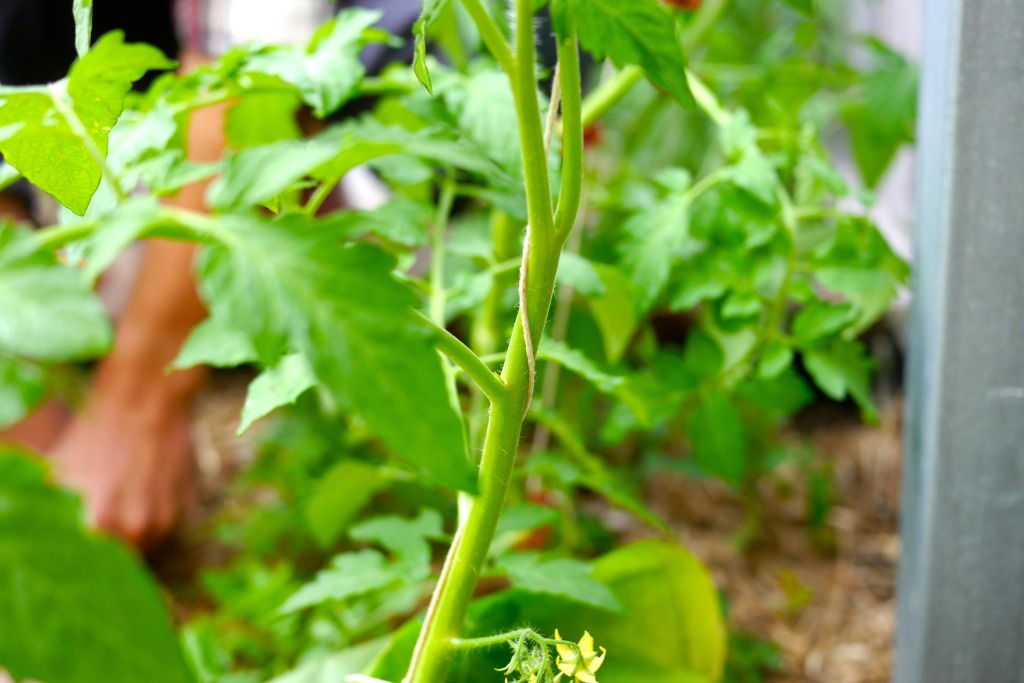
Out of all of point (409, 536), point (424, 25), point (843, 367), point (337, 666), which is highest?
point (424, 25)

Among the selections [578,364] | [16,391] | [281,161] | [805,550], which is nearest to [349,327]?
[281,161]

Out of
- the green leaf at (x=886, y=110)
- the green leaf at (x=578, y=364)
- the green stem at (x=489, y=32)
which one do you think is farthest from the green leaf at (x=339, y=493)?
the green leaf at (x=886, y=110)

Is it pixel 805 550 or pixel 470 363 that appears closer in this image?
pixel 470 363

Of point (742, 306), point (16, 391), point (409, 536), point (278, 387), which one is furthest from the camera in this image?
point (742, 306)

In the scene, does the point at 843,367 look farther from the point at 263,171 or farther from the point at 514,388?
the point at 263,171

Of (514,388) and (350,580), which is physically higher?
(514,388)

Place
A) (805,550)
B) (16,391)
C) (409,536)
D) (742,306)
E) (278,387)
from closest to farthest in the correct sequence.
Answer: (16,391) < (278,387) < (409,536) < (742,306) < (805,550)

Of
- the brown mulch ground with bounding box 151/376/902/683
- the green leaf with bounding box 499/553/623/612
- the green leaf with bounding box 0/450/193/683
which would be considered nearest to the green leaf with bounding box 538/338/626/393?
the green leaf with bounding box 499/553/623/612
